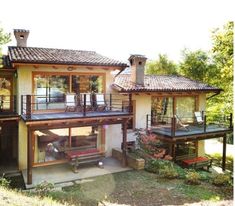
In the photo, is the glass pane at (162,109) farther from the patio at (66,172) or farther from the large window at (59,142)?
the patio at (66,172)

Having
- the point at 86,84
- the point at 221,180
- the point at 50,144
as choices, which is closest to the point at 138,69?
the point at 86,84

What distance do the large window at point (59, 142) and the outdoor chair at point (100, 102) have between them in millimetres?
1388

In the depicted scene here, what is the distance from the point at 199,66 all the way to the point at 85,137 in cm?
1756

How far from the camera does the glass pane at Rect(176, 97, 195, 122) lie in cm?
1944

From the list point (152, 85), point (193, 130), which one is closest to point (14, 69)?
point (152, 85)

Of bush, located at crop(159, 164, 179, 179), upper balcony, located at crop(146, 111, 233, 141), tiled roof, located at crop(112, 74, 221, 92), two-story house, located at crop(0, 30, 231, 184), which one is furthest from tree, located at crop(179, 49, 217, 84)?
bush, located at crop(159, 164, 179, 179)

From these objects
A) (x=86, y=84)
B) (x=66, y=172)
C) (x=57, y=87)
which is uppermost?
(x=86, y=84)

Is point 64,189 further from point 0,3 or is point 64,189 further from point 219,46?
point 219,46

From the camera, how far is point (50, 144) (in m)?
15.0

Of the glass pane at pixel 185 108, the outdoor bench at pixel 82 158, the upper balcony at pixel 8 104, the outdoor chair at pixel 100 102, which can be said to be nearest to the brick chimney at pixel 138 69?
the glass pane at pixel 185 108

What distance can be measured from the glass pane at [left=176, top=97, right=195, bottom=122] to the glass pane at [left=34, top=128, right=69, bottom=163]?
8.35 meters

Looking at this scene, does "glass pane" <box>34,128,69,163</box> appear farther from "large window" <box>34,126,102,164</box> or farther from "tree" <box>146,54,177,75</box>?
"tree" <box>146,54,177,75</box>

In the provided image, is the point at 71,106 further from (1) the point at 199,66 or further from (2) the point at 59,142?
(1) the point at 199,66

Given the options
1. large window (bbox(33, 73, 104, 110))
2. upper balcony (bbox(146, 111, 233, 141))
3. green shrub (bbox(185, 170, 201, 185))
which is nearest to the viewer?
green shrub (bbox(185, 170, 201, 185))
